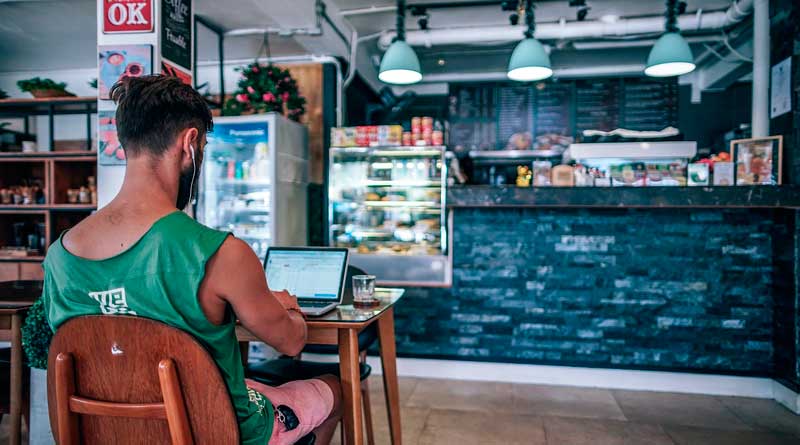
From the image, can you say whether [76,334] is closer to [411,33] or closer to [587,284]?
[587,284]

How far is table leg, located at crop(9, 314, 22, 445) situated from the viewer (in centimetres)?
211

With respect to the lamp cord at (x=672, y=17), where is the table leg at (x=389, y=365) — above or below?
below

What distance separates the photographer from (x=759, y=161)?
3768mm

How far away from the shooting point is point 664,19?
4902 millimetres

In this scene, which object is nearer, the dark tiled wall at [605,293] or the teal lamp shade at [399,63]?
the dark tiled wall at [605,293]

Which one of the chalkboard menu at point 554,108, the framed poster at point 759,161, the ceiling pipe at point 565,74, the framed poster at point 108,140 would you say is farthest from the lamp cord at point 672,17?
the framed poster at point 108,140

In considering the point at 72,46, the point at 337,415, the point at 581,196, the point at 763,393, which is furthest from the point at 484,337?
the point at 72,46

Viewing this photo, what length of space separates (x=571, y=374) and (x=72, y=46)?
6231 mm

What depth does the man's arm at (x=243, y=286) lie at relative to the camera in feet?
3.94

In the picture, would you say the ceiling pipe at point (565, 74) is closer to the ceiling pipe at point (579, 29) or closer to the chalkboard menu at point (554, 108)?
the chalkboard menu at point (554, 108)

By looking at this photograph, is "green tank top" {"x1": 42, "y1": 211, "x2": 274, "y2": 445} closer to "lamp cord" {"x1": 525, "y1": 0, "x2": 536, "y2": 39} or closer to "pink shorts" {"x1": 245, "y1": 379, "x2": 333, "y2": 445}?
"pink shorts" {"x1": 245, "y1": 379, "x2": 333, "y2": 445}

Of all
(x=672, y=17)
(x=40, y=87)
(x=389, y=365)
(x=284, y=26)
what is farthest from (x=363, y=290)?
(x=40, y=87)

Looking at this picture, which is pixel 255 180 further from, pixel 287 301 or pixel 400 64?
pixel 287 301

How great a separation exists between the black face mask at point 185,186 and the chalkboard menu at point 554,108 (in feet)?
19.0
